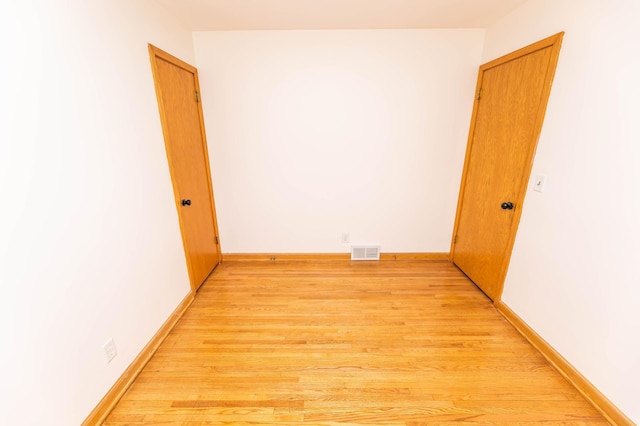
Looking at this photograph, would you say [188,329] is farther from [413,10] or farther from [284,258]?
[413,10]

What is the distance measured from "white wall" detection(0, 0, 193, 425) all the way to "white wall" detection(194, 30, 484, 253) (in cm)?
91

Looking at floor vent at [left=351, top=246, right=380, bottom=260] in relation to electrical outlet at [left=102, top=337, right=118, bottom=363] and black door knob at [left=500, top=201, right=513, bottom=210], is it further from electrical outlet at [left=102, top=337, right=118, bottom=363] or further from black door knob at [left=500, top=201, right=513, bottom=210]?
electrical outlet at [left=102, top=337, right=118, bottom=363]

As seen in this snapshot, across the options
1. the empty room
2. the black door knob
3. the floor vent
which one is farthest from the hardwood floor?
the black door knob

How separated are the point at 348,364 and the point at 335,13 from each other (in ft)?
8.96

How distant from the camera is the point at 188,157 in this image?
2428mm

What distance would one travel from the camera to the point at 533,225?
1.96 m

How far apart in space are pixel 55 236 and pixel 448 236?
3.43m

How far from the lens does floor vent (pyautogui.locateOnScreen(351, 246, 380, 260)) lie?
3.18 m

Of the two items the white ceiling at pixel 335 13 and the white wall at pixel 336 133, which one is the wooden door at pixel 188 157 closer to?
the white wall at pixel 336 133

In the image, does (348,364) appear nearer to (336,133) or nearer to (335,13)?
(336,133)

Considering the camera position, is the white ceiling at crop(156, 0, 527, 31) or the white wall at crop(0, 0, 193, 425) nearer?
the white wall at crop(0, 0, 193, 425)

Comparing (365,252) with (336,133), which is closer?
(336,133)

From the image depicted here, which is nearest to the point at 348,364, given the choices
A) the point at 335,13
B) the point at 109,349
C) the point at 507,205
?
the point at 109,349

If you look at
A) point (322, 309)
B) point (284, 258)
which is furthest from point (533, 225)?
point (284, 258)
